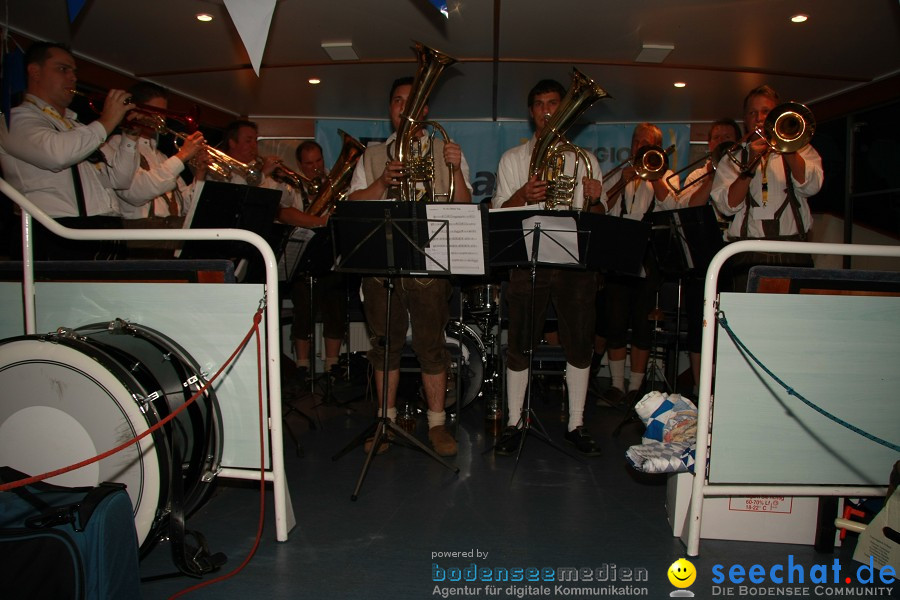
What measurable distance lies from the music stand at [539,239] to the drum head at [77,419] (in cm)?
185

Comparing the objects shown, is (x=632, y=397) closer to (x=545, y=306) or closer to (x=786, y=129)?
(x=545, y=306)

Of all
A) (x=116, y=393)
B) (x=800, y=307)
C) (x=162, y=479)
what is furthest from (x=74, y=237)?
(x=800, y=307)

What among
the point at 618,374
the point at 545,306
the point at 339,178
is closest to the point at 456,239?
the point at 545,306

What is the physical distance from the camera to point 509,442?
353cm

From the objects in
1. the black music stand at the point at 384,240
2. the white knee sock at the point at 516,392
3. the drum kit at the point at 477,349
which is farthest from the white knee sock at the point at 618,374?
the black music stand at the point at 384,240

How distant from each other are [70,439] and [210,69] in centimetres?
452

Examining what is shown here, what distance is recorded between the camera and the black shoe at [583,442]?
3.50 meters

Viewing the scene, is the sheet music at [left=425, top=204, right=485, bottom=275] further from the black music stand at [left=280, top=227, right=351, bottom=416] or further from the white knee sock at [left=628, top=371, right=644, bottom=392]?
the white knee sock at [left=628, top=371, right=644, bottom=392]

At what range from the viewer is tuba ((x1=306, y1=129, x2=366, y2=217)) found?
180 inches

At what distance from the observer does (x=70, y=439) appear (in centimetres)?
199

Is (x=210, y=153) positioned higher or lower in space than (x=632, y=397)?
higher

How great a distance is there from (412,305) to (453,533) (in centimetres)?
131

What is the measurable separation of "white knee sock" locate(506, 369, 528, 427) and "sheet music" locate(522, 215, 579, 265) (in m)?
0.82

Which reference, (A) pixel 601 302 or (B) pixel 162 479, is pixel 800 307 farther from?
(A) pixel 601 302
